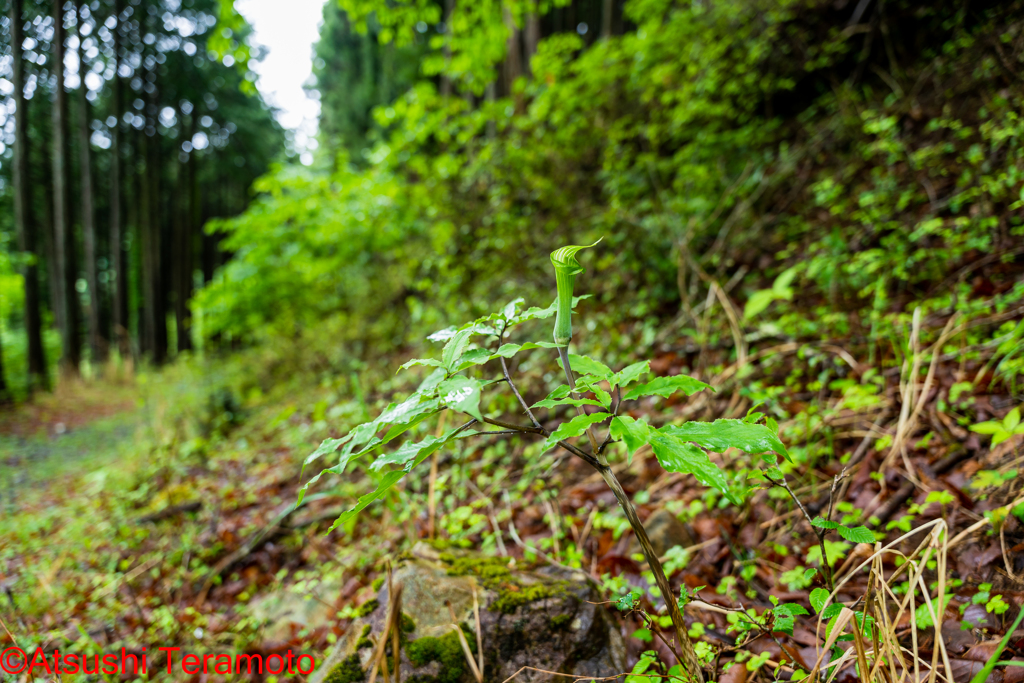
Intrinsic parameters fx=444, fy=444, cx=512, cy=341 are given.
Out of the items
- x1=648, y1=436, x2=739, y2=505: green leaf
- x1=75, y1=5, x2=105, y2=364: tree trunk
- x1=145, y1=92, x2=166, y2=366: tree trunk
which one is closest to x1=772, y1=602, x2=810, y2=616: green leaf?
x1=648, y1=436, x2=739, y2=505: green leaf

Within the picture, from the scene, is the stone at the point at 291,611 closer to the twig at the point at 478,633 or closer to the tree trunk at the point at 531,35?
the twig at the point at 478,633

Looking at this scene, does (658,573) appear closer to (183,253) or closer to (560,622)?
(560,622)

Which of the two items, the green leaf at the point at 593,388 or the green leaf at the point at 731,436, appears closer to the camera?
the green leaf at the point at 731,436

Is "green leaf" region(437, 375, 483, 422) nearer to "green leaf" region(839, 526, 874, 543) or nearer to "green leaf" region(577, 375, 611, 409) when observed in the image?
"green leaf" region(577, 375, 611, 409)

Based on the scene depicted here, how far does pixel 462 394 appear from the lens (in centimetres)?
81

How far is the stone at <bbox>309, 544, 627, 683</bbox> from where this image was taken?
48.6 inches

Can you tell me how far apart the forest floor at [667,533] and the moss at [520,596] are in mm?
213

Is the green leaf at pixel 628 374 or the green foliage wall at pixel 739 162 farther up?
the green foliage wall at pixel 739 162

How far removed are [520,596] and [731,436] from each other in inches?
34.8

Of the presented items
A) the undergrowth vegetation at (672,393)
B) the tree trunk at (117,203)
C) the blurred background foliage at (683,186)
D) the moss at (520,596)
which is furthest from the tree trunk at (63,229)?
the moss at (520,596)

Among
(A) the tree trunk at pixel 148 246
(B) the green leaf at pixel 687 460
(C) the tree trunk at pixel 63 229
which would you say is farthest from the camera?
(A) the tree trunk at pixel 148 246

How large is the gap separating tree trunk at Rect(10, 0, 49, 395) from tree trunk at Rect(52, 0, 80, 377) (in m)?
0.59

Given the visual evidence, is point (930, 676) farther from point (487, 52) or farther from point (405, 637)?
point (487, 52)

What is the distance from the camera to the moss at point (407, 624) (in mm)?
1312
